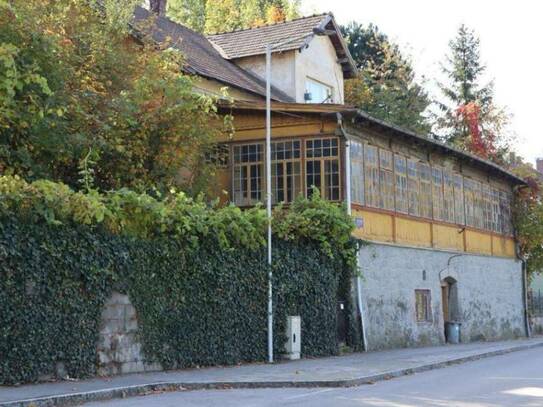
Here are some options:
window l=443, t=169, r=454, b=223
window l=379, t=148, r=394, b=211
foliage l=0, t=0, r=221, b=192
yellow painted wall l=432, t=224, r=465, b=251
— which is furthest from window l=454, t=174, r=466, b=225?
foliage l=0, t=0, r=221, b=192

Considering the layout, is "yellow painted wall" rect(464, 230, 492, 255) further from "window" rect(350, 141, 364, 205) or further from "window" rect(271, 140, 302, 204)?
"window" rect(271, 140, 302, 204)

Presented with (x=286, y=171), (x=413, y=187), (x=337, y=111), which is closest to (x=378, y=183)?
(x=413, y=187)

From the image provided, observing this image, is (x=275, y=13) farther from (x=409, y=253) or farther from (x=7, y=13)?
(x=7, y=13)

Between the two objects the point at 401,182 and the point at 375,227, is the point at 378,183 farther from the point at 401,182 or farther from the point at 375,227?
the point at 401,182

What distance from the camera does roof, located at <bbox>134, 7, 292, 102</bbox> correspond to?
26.4m

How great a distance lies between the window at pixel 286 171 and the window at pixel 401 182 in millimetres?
3731

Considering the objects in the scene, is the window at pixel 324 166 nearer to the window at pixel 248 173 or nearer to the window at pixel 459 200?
the window at pixel 248 173

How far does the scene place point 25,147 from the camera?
18.1 metres

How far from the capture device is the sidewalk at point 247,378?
12508 mm

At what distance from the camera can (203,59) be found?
2803 cm

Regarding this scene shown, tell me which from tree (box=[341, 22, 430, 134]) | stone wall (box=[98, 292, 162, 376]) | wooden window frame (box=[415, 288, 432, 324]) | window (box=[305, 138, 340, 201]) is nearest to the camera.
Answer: stone wall (box=[98, 292, 162, 376])

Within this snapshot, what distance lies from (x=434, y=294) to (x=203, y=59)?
1080 cm

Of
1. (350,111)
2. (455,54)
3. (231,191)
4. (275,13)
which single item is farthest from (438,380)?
(455,54)

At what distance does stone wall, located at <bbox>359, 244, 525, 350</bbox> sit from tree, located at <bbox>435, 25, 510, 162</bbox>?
10.7m
